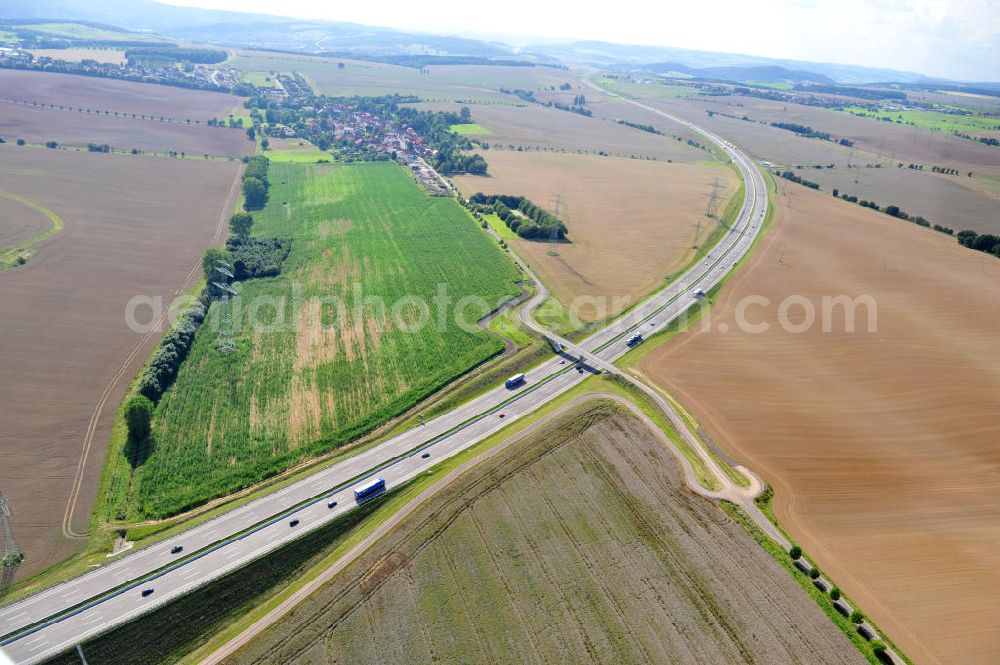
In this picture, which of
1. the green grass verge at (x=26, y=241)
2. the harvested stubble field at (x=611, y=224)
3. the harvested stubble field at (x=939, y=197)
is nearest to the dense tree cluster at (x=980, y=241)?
the harvested stubble field at (x=939, y=197)

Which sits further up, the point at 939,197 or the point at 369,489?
the point at 939,197

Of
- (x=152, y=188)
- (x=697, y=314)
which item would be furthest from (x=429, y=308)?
(x=152, y=188)

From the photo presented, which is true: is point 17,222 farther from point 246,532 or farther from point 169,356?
point 246,532

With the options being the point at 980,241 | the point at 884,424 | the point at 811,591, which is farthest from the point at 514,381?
the point at 980,241

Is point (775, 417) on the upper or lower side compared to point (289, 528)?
upper

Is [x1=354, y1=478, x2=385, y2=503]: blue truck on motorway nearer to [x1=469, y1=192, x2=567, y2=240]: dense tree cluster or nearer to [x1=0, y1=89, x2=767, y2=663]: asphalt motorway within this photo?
[x1=0, y1=89, x2=767, y2=663]: asphalt motorway

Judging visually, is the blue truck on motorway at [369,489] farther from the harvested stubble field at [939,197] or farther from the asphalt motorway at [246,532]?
the harvested stubble field at [939,197]

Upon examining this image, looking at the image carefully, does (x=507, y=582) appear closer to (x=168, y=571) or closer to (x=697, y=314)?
(x=168, y=571)
